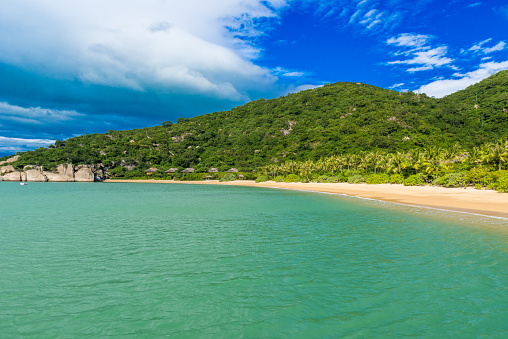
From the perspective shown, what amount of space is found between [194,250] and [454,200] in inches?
1206

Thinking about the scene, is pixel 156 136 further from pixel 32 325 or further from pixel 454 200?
pixel 32 325

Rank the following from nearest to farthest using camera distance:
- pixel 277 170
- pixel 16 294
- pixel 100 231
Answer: pixel 16 294, pixel 100 231, pixel 277 170

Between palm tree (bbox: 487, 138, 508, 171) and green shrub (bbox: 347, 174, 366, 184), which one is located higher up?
palm tree (bbox: 487, 138, 508, 171)

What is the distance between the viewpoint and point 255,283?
8859mm

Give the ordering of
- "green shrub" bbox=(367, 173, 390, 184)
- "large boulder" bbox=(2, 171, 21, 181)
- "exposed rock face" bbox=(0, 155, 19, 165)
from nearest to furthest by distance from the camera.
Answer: "green shrub" bbox=(367, 173, 390, 184)
"large boulder" bbox=(2, 171, 21, 181)
"exposed rock face" bbox=(0, 155, 19, 165)

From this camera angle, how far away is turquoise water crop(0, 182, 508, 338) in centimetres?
636

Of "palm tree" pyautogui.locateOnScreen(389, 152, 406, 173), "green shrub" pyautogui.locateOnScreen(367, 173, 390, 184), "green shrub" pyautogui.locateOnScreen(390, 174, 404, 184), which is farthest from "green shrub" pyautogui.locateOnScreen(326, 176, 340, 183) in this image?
"green shrub" pyautogui.locateOnScreen(390, 174, 404, 184)

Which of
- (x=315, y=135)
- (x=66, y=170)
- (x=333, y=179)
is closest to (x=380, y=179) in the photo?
(x=333, y=179)

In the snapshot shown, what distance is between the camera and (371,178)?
59062 millimetres

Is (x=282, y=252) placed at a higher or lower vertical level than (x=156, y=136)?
lower

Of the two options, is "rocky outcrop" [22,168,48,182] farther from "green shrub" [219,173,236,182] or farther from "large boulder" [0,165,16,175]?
"green shrub" [219,173,236,182]

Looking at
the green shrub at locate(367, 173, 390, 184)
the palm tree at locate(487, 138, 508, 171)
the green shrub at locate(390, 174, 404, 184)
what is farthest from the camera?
the green shrub at locate(367, 173, 390, 184)

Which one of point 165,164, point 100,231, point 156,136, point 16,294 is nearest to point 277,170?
point 165,164

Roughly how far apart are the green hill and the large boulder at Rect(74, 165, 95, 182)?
593cm
